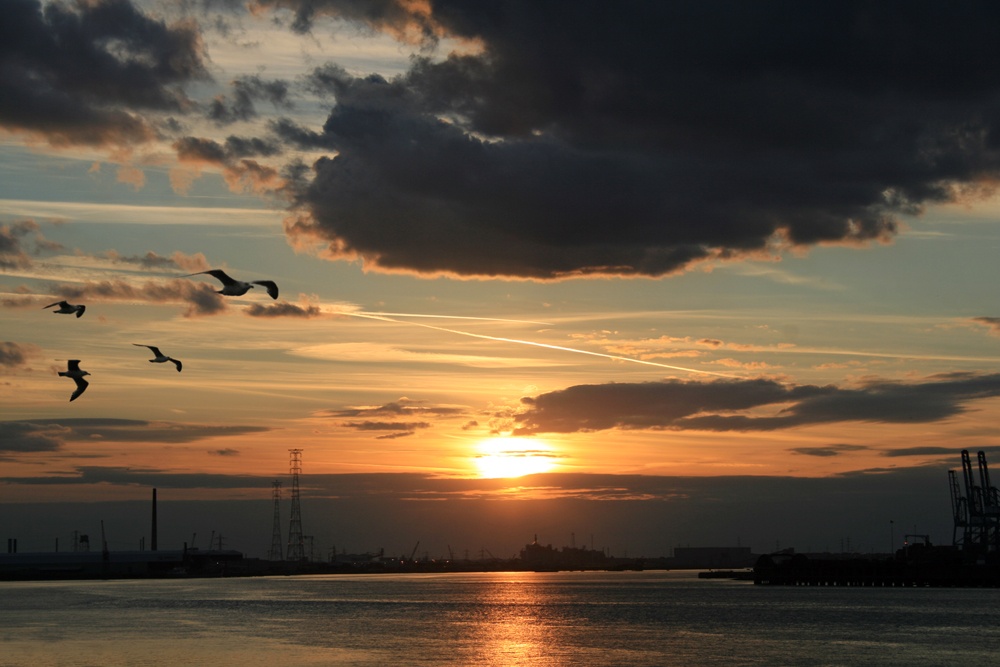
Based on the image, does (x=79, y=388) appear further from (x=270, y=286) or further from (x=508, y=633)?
(x=508, y=633)

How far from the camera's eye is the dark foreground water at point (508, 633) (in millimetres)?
93062

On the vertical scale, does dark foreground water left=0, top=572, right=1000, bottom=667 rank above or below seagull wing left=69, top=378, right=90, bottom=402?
below

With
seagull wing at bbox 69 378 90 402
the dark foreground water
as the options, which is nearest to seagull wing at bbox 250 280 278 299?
seagull wing at bbox 69 378 90 402

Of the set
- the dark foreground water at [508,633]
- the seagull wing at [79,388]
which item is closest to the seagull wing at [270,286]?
the seagull wing at [79,388]

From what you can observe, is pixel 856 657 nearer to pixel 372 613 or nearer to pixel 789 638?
pixel 789 638

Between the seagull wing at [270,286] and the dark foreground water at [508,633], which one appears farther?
the dark foreground water at [508,633]

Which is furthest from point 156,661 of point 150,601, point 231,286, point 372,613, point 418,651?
point 150,601

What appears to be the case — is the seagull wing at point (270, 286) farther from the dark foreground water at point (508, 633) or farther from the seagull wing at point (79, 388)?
the dark foreground water at point (508, 633)

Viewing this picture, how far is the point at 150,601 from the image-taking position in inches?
7461

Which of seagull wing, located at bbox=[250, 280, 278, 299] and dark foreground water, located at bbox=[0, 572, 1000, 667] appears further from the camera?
dark foreground water, located at bbox=[0, 572, 1000, 667]

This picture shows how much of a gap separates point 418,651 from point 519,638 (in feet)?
59.3

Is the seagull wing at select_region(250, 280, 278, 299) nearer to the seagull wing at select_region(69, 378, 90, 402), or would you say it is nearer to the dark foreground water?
the seagull wing at select_region(69, 378, 90, 402)

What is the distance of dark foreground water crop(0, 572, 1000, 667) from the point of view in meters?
93.1

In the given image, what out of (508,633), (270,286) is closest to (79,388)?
(270,286)
